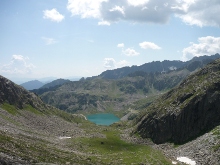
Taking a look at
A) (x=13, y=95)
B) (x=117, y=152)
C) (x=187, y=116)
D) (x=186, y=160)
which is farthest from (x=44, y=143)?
(x=13, y=95)

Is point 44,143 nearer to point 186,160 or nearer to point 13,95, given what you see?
point 186,160

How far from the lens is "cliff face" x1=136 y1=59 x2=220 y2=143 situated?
95.2m

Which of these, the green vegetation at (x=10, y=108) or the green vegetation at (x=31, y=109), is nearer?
the green vegetation at (x=10, y=108)

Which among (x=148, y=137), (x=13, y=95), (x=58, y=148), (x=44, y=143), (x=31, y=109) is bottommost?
(x=148, y=137)

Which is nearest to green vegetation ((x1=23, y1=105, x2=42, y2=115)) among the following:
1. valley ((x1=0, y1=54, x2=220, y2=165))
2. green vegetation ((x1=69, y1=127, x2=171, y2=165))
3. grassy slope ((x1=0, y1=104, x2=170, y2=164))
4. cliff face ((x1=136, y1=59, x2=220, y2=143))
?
grassy slope ((x1=0, y1=104, x2=170, y2=164))

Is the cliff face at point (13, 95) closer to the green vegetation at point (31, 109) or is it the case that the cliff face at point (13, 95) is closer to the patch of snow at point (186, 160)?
the green vegetation at point (31, 109)

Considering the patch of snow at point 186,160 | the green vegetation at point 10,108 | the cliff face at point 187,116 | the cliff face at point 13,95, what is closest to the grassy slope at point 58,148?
the green vegetation at point 10,108

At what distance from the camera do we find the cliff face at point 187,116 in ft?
312

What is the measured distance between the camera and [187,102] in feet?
342

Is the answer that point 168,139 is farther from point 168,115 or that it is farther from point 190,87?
point 190,87

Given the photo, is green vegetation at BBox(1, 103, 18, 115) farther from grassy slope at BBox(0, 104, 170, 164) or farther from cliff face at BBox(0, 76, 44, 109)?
cliff face at BBox(0, 76, 44, 109)

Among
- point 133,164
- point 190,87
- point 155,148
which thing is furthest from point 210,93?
point 133,164

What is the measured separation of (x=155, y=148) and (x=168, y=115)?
1933 cm

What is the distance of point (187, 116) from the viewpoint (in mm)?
100562
